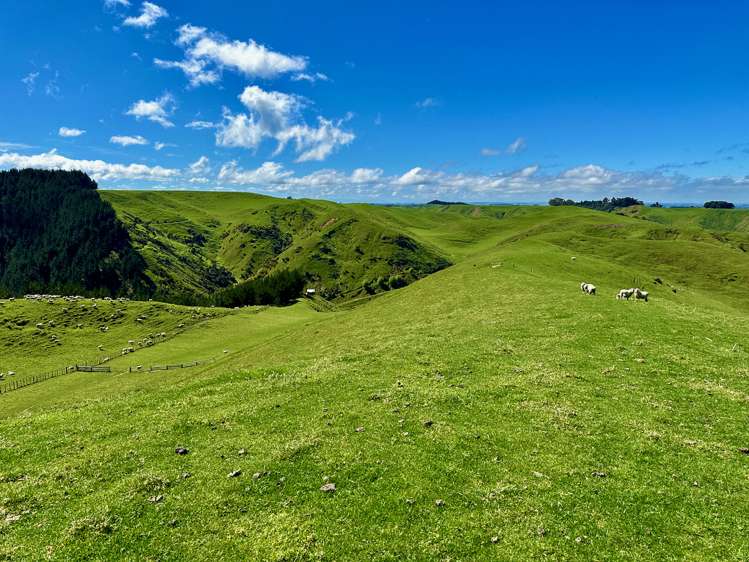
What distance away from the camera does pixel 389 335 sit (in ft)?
140

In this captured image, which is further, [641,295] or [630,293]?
[630,293]

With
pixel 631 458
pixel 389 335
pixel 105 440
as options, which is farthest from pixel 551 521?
pixel 389 335

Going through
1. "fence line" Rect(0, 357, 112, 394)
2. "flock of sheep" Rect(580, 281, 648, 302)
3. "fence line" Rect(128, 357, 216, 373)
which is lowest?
"fence line" Rect(0, 357, 112, 394)

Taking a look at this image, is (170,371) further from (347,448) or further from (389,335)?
(347,448)

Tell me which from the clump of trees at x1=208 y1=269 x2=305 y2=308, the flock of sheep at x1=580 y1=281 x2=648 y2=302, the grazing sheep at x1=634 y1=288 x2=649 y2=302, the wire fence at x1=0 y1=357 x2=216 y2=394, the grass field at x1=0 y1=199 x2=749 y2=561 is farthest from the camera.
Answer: the clump of trees at x1=208 y1=269 x2=305 y2=308

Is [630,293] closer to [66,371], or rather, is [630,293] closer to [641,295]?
[641,295]

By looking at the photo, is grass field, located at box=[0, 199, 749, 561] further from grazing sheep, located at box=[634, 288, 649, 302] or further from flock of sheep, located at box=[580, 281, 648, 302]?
flock of sheep, located at box=[580, 281, 648, 302]

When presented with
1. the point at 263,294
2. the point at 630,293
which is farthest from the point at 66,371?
the point at 630,293

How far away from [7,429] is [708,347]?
45.0 m

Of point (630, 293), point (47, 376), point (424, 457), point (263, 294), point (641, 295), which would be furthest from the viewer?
point (263, 294)

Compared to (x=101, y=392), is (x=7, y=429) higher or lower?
higher

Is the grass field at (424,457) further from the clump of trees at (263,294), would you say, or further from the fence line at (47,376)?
the clump of trees at (263,294)

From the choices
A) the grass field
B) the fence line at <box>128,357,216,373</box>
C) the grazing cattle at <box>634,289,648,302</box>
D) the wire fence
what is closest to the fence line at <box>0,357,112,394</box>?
the wire fence

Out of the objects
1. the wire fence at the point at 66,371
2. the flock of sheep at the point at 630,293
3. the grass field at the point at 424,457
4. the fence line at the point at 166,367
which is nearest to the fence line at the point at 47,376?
the wire fence at the point at 66,371
